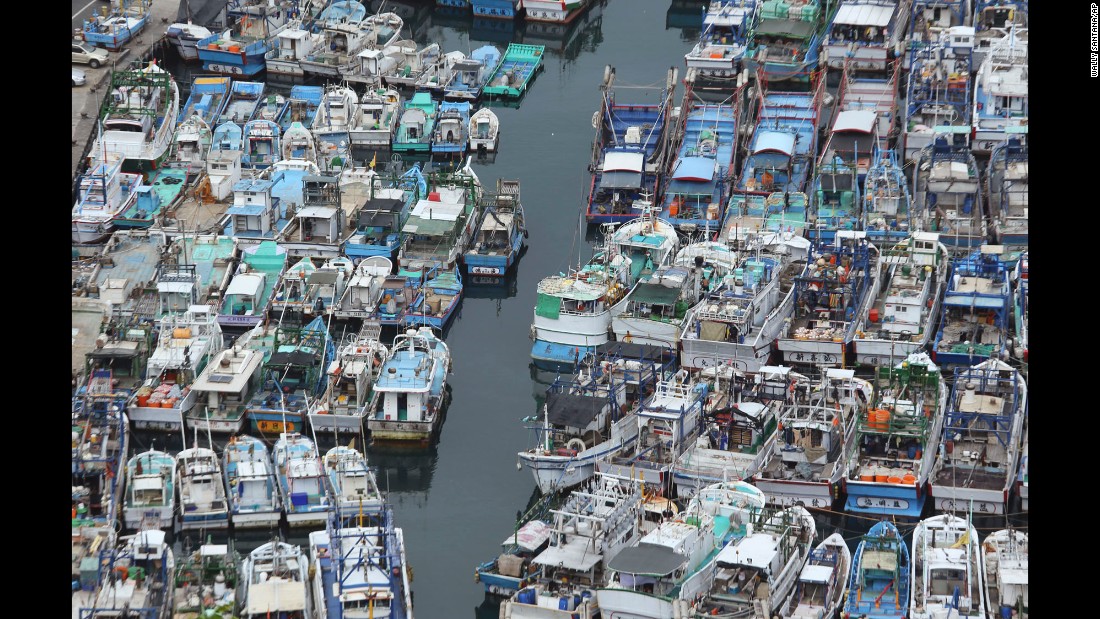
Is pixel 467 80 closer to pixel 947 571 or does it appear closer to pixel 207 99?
pixel 207 99

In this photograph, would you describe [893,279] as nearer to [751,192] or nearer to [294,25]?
[751,192]

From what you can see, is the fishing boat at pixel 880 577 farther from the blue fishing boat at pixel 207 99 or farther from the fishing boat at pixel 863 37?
the blue fishing boat at pixel 207 99

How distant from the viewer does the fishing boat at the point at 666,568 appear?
5516 centimetres

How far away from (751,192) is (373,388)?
20.4m

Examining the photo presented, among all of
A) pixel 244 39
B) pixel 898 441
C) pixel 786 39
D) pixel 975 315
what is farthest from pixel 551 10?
pixel 898 441

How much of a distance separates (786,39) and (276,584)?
154ft

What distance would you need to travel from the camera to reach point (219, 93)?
92812 millimetres

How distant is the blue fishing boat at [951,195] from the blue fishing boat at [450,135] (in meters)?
18.9

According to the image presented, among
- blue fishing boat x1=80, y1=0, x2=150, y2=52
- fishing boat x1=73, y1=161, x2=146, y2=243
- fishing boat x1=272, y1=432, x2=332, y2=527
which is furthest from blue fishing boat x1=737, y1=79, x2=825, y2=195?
blue fishing boat x1=80, y1=0, x2=150, y2=52

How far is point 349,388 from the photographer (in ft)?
226

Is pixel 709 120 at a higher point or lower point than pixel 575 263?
higher

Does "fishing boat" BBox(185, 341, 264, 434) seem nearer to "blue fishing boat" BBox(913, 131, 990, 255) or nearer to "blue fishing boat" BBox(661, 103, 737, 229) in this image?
"blue fishing boat" BBox(661, 103, 737, 229)

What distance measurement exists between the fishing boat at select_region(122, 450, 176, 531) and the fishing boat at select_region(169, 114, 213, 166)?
24.8 m

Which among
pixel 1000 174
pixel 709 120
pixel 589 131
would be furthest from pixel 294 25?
pixel 1000 174
